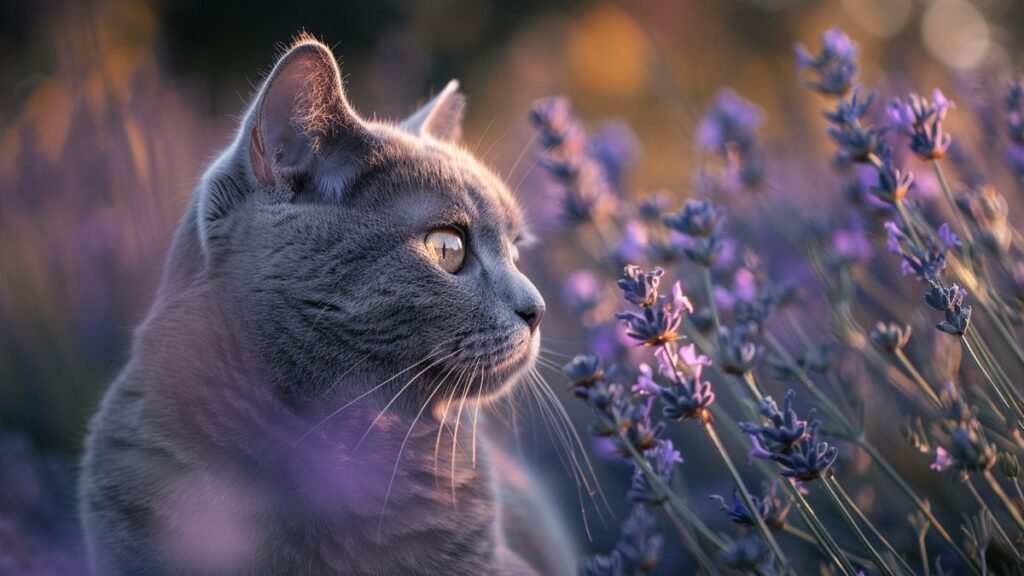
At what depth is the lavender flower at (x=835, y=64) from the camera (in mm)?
1506

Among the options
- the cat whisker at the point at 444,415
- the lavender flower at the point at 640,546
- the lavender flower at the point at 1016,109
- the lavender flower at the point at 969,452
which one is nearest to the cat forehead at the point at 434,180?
the cat whisker at the point at 444,415

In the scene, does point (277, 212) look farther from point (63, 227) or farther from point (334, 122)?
point (63, 227)

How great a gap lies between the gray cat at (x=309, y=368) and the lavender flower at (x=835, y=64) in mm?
654

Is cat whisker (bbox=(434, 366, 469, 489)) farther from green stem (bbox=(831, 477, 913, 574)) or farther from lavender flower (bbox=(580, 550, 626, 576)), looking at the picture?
green stem (bbox=(831, 477, 913, 574))

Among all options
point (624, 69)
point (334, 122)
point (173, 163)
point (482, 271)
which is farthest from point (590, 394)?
point (624, 69)

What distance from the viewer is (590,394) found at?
1.16m

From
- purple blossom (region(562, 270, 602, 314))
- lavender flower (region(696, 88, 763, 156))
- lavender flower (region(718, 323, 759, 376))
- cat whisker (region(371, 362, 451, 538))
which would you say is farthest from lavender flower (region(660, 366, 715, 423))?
lavender flower (region(696, 88, 763, 156))

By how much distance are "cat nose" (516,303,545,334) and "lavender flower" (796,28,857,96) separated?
0.63 metres

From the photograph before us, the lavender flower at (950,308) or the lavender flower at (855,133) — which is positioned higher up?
the lavender flower at (855,133)

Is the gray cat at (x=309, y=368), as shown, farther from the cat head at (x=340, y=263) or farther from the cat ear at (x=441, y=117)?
the cat ear at (x=441, y=117)

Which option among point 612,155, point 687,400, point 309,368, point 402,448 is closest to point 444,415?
point 402,448

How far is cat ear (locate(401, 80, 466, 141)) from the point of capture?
1790 millimetres

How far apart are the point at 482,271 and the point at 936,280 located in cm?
67

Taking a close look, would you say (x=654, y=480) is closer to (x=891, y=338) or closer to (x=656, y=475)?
(x=656, y=475)
